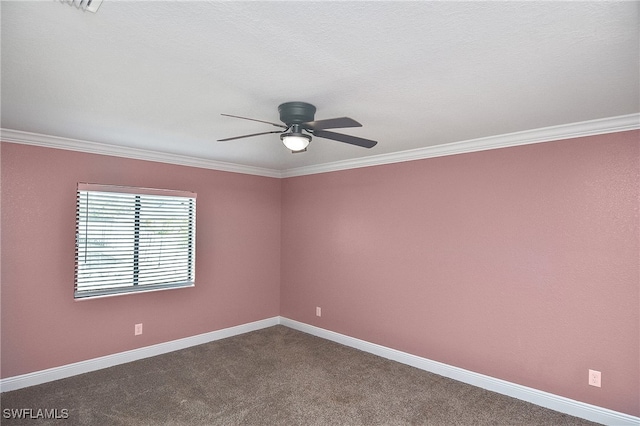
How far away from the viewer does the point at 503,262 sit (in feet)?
10.9

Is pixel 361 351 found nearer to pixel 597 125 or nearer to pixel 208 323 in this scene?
pixel 208 323

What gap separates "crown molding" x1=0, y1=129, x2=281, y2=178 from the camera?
327 centimetres

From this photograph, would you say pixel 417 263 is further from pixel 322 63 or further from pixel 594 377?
pixel 322 63

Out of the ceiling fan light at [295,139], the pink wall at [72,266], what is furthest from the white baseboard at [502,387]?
the ceiling fan light at [295,139]

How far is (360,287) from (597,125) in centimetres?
292

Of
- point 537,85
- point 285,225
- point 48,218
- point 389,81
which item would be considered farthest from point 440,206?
point 48,218

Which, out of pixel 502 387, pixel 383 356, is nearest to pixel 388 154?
pixel 383 356

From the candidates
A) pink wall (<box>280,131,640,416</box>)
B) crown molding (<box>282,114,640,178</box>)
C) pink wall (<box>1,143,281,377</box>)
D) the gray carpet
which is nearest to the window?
pink wall (<box>1,143,281,377</box>)

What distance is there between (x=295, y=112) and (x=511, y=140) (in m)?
2.12

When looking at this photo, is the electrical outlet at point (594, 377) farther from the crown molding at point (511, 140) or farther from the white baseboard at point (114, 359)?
the white baseboard at point (114, 359)

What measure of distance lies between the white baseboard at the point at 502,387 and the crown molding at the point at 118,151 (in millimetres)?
2648

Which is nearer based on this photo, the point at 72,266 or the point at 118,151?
the point at 72,266

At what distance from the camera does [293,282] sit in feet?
17.5

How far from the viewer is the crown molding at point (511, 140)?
273 cm
